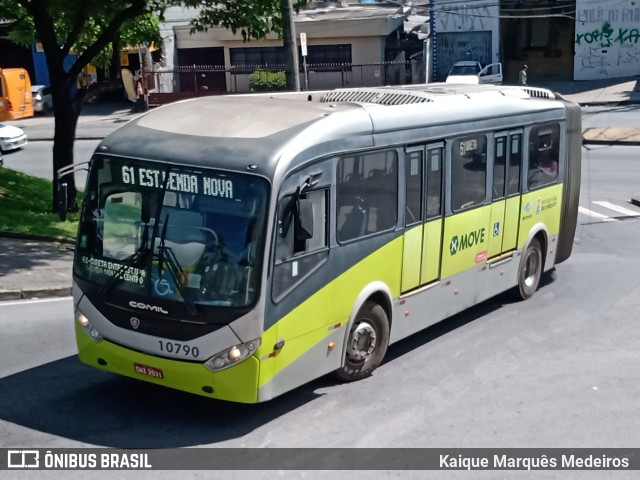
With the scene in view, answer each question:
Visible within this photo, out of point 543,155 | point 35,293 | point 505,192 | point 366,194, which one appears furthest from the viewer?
point 543,155

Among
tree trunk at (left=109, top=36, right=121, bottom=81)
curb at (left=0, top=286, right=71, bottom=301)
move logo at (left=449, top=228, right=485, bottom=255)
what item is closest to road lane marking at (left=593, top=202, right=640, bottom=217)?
move logo at (left=449, top=228, right=485, bottom=255)

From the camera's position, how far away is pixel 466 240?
1186cm

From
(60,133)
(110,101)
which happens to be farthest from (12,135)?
(110,101)

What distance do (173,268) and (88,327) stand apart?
130 centimetres

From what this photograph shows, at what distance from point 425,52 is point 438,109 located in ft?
126

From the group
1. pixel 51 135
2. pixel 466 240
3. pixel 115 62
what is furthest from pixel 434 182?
pixel 51 135

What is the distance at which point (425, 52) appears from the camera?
4850 centimetres

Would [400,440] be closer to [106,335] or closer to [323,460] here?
[323,460]

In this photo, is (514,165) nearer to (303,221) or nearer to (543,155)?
(543,155)

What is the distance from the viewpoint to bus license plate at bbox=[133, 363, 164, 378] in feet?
29.0

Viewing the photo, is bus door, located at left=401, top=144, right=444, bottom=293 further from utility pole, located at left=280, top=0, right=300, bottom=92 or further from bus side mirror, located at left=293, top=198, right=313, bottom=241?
utility pole, located at left=280, top=0, right=300, bottom=92

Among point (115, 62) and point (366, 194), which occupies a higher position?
point (115, 62)

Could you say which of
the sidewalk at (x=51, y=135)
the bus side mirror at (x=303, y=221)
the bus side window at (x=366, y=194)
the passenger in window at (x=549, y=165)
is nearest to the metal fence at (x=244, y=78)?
the sidewalk at (x=51, y=135)

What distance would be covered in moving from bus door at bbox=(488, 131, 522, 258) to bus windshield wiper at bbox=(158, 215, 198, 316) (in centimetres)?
522
